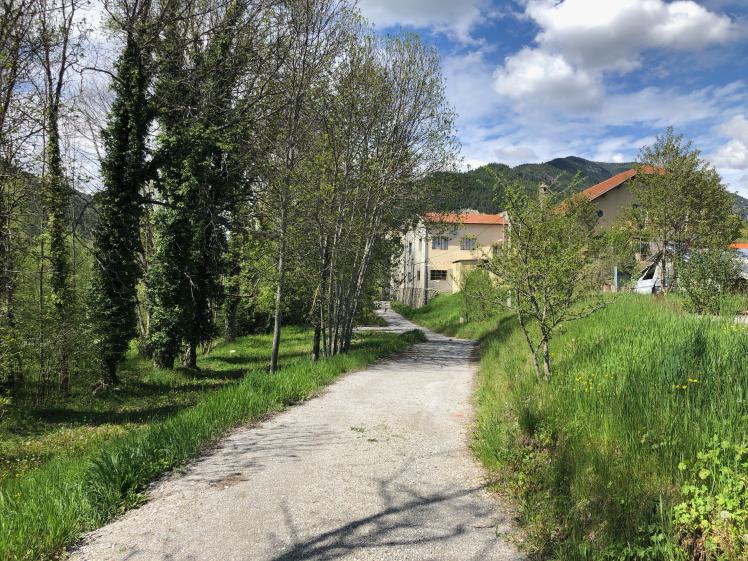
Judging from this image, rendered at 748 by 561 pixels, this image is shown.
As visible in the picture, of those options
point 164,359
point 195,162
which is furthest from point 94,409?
point 195,162

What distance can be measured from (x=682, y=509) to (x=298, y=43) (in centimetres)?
1362

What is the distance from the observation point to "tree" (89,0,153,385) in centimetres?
1459

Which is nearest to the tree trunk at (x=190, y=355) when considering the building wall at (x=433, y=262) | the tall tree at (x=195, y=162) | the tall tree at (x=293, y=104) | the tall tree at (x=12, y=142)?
the tall tree at (x=195, y=162)

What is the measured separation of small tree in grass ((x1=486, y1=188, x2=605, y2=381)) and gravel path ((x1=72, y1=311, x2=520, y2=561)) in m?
2.10

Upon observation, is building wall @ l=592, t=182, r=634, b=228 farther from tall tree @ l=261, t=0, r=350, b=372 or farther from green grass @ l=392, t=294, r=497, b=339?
tall tree @ l=261, t=0, r=350, b=372

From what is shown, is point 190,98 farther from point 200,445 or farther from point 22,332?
point 200,445

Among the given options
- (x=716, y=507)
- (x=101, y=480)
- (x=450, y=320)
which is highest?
(x=716, y=507)

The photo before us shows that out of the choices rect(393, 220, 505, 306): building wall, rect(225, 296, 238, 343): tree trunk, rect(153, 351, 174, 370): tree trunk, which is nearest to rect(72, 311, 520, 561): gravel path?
rect(153, 351, 174, 370): tree trunk

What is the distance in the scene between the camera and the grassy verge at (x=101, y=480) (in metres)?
3.80

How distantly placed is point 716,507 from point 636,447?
3.30ft

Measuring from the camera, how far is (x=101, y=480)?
4691 mm

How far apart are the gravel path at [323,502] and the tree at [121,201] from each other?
9704mm

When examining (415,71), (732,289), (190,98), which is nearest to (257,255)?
(190,98)

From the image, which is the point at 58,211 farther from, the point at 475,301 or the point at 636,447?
the point at 475,301
